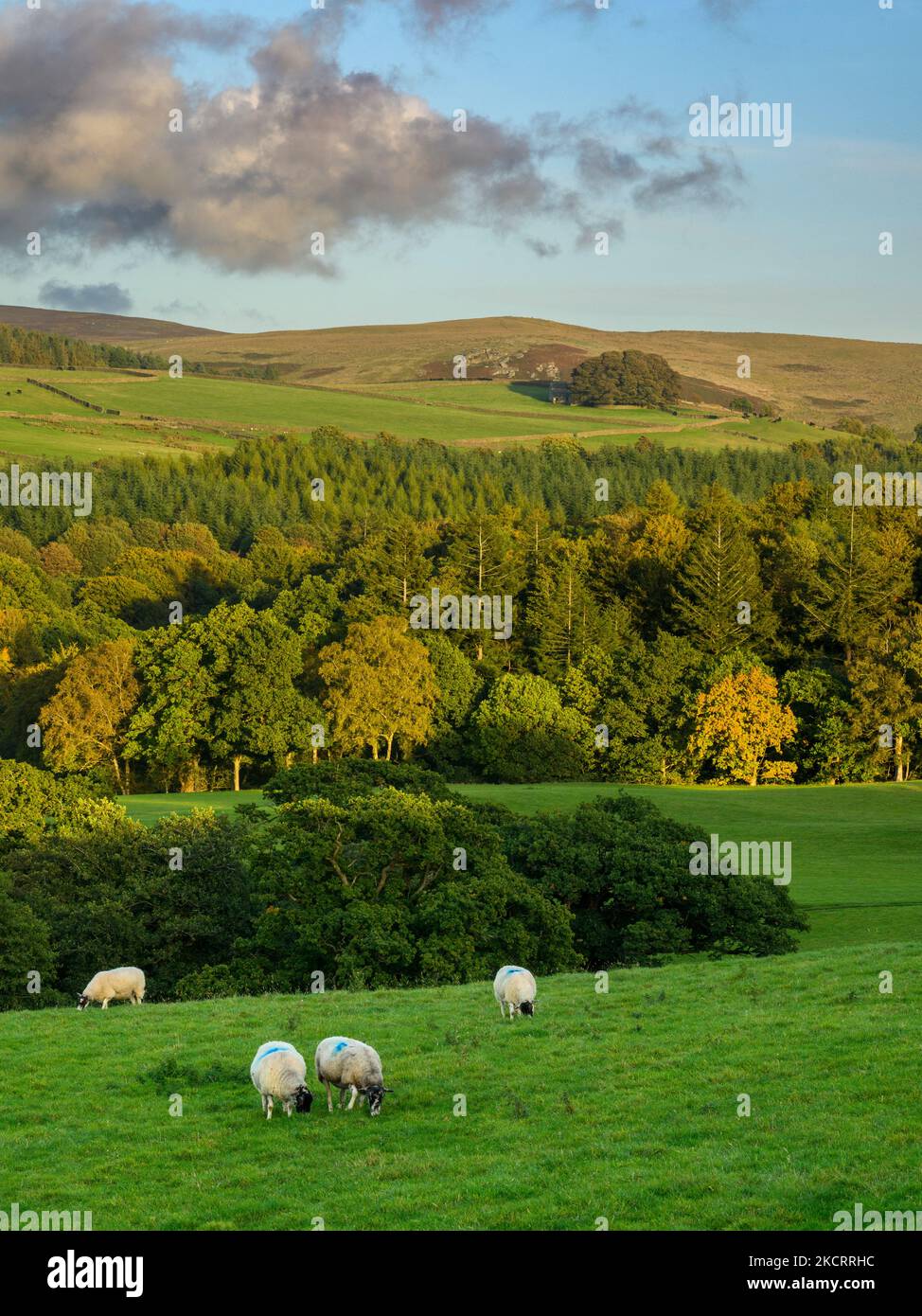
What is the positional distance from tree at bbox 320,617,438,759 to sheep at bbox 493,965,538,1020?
249 feet

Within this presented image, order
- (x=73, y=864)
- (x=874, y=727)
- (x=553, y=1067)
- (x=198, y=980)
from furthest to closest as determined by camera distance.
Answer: (x=874, y=727) < (x=73, y=864) < (x=198, y=980) < (x=553, y=1067)

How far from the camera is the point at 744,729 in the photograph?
9650 centimetres

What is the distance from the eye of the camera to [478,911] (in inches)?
1542

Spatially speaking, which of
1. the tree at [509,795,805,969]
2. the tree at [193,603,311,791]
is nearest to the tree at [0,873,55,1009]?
the tree at [509,795,805,969]

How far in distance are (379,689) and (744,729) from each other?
1035 inches

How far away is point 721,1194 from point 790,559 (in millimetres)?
105952

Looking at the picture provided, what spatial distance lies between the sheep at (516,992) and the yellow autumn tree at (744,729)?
73.1 meters

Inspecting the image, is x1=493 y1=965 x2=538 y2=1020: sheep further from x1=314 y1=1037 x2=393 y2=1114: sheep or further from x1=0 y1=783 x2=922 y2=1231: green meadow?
x1=314 y1=1037 x2=393 y2=1114: sheep

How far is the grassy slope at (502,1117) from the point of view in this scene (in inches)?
566

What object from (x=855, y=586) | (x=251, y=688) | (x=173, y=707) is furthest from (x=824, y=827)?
(x=173, y=707)

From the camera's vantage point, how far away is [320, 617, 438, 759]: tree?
3959 inches

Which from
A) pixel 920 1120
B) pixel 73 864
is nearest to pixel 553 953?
pixel 73 864

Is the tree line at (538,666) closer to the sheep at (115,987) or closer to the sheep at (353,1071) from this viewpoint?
the sheep at (115,987)

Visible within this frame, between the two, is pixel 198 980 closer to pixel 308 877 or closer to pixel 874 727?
pixel 308 877
